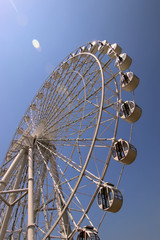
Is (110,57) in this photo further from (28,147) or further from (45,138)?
(28,147)

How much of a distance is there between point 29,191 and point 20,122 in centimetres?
986

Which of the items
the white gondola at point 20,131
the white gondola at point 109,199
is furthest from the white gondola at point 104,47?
the white gondola at point 20,131

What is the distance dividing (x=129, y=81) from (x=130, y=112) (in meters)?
1.78

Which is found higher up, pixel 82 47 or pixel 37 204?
pixel 82 47

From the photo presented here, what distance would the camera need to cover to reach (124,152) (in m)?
8.20

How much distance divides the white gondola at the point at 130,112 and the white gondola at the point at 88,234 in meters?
4.92

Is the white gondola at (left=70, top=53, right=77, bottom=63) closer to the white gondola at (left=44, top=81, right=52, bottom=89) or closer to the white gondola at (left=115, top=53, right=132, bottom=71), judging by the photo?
the white gondola at (left=44, top=81, right=52, bottom=89)

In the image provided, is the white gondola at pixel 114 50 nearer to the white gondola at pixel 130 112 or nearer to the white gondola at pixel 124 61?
the white gondola at pixel 124 61

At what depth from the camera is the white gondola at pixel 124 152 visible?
812cm

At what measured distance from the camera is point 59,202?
9.77 m

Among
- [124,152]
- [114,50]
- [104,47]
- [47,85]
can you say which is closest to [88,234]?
[124,152]

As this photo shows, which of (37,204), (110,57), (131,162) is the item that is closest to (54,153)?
(37,204)

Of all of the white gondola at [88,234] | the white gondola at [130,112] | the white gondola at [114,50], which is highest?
the white gondola at [114,50]

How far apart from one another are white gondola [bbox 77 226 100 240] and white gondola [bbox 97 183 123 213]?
842mm
